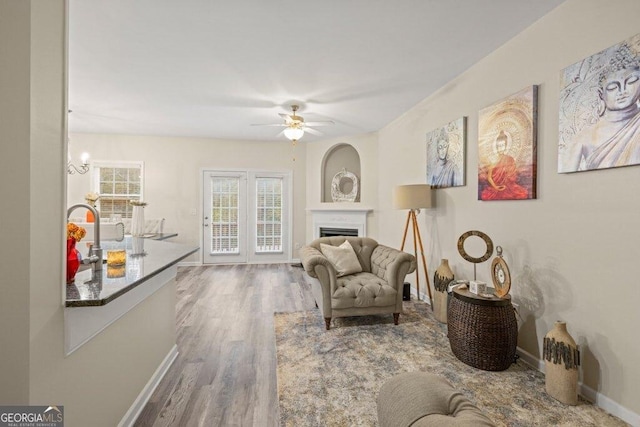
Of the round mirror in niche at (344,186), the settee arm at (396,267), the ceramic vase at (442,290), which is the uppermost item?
the round mirror in niche at (344,186)

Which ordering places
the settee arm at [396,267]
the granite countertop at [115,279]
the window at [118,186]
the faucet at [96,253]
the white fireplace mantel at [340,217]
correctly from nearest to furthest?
the granite countertop at [115,279] → the faucet at [96,253] → the settee arm at [396,267] → the white fireplace mantel at [340,217] → the window at [118,186]

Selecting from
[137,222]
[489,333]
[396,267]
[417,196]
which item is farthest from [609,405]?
[137,222]

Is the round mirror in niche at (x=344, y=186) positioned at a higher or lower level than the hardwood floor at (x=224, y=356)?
higher

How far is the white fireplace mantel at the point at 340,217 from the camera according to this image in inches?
231

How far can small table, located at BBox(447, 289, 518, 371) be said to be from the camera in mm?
2254

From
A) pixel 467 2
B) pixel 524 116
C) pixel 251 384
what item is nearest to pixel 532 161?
pixel 524 116

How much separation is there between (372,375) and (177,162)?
5.75 meters

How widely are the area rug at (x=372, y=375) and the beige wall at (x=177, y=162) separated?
4040mm

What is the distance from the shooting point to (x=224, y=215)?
644 centimetres

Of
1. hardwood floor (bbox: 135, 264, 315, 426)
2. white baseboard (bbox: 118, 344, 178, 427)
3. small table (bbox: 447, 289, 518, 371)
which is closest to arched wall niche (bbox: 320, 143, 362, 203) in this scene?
hardwood floor (bbox: 135, 264, 315, 426)

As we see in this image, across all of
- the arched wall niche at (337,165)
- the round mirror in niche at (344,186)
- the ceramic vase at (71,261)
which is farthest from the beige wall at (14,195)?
the arched wall niche at (337,165)

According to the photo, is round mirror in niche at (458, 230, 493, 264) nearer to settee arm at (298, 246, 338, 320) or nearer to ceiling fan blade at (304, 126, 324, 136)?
settee arm at (298, 246, 338, 320)

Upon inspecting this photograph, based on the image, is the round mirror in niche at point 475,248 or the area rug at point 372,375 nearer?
the area rug at point 372,375

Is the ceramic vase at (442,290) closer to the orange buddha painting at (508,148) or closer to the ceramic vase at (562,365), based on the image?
the orange buddha painting at (508,148)
